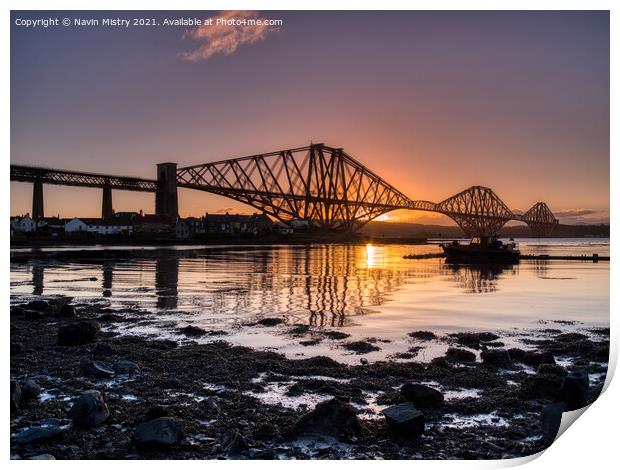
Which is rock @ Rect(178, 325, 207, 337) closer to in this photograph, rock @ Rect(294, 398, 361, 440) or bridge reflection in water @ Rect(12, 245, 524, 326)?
bridge reflection in water @ Rect(12, 245, 524, 326)

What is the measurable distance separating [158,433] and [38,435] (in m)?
1.03

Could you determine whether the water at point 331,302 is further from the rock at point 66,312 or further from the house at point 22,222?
the house at point 22,222

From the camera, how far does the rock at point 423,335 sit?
26.8 ft

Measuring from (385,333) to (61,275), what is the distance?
45.7 feet

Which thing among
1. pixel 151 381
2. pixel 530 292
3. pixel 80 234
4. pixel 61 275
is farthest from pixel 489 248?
Answer: pixel 80 234

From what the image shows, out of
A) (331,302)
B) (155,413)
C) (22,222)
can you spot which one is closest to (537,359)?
(155,413)

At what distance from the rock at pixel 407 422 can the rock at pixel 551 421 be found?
111 centimetres

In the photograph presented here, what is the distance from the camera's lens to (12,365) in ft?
19.8

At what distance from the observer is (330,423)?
14.3 feet

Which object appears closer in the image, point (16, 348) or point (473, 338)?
point (16, 348)

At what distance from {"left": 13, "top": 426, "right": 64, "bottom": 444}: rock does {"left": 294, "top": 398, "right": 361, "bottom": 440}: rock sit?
200 centimetres

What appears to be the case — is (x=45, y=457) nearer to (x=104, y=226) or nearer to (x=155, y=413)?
(x=155, y=413)

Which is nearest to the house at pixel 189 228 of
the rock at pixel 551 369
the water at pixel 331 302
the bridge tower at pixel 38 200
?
the bridge tower at pixel 38 200
